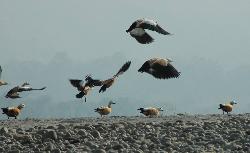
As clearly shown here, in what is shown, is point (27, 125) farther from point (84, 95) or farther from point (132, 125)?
point (84, 95)

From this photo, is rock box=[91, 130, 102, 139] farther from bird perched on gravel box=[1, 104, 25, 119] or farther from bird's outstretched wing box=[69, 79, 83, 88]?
bird perched on gravel box=[1, 104, 25, 119]

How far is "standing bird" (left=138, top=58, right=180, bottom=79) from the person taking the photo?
19.3 meters

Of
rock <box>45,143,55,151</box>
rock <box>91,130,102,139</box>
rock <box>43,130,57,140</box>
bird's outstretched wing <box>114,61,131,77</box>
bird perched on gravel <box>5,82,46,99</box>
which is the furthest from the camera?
bird perched on gravel <box>5,82,46,99</box>

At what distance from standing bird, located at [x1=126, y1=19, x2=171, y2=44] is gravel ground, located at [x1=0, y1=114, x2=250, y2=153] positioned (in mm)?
2077

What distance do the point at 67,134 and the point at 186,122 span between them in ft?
10.7

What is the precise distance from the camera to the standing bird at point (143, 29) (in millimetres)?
19219

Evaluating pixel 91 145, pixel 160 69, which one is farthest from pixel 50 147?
pixel 160 69

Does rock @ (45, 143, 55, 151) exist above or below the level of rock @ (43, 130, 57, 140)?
below

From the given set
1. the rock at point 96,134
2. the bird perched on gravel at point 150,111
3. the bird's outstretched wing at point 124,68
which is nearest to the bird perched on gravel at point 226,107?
the bird perched on gravel at point 150,111

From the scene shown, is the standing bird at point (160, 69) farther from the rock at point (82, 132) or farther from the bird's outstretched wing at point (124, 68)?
the rock at point (82, 132)

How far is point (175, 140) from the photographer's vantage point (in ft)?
55.3

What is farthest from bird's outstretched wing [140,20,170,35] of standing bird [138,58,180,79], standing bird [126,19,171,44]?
standing bird [138,58,180,79]

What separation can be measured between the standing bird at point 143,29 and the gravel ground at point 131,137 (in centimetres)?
208

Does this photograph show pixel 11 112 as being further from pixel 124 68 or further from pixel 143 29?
pixel 143 29
